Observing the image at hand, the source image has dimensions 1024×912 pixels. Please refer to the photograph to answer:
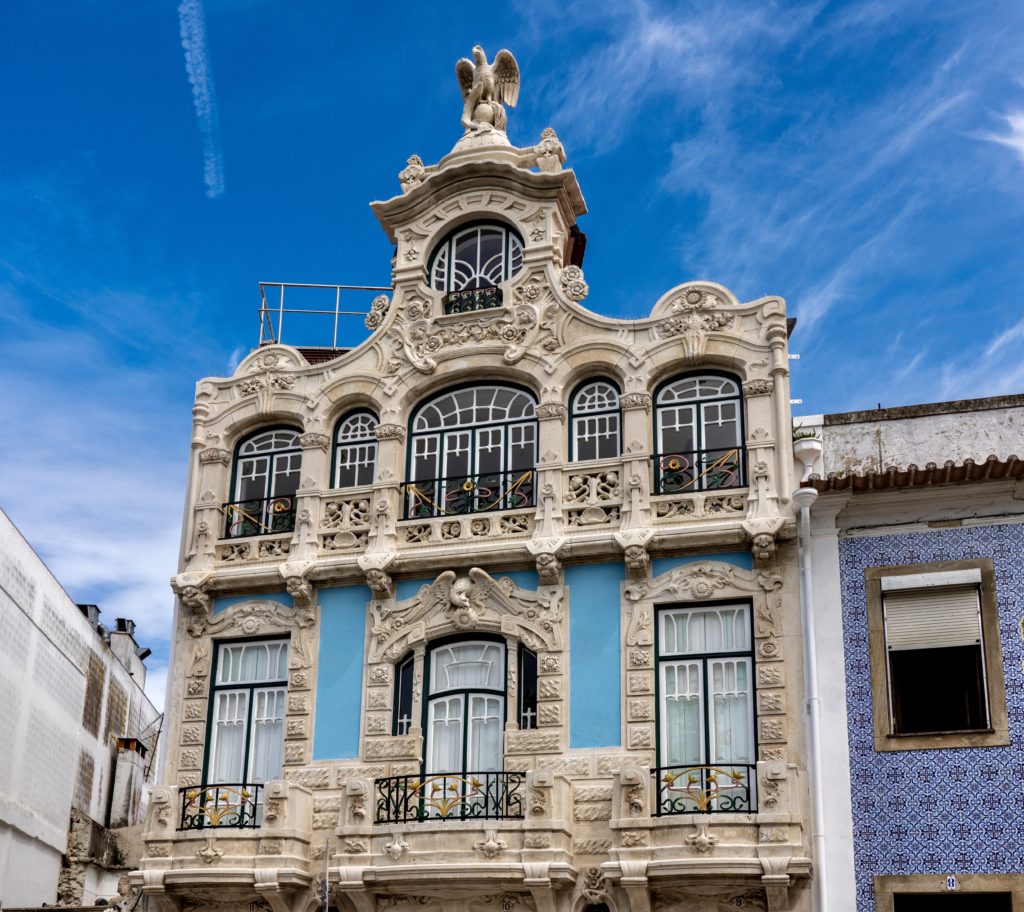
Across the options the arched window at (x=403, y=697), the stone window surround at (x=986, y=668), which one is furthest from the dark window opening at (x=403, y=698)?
the stone window surround at (x=986, y=668)

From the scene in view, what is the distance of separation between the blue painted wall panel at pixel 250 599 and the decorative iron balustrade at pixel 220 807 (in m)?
2.53

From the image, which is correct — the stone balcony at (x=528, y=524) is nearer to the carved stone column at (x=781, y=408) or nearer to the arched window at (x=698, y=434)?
the arched window at (x=698, y=434)

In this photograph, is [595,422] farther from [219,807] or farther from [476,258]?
[219,807]

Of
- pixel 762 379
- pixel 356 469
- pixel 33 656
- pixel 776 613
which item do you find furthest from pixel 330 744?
pixel 33 656

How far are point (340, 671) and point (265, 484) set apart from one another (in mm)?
3379

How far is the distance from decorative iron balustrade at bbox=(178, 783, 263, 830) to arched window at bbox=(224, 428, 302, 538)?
3.71 m

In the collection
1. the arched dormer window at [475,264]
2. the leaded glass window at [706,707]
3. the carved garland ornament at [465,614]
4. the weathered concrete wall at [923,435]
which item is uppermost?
the arched dormer window at [475,264]

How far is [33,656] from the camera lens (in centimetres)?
2681

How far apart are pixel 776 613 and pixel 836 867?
3.15 m

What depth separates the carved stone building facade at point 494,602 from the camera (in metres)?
18.0

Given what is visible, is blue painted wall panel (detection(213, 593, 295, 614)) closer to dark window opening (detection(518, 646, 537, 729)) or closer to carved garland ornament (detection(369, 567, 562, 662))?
carved garland ornament (detection(369, 567, 562, 662))

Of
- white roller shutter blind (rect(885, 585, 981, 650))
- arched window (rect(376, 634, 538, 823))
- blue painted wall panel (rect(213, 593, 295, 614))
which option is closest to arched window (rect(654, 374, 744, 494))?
white roller shutter blind (rect(885, 585, 981, 650))

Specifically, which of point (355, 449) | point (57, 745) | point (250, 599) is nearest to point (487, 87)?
point (355, 449)

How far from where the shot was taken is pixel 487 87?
24125 millimetres
